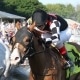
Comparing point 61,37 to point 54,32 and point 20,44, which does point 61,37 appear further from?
→ point 20,44

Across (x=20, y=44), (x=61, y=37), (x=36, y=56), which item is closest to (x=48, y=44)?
(x=36, y=56)

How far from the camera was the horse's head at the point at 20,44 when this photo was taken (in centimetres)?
549

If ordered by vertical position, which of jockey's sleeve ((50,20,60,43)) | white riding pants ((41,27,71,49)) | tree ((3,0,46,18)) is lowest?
tree ((3,0,46,18))

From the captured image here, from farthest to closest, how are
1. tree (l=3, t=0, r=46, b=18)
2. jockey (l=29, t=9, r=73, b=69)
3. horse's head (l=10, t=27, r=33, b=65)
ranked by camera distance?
tree (l=3, t=0, r=46, b=18) → jockey (l=29, t=9, r=73, b=69) → horse's head (l=10, t=27, r=33, b=65)

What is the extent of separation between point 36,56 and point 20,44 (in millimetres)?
663

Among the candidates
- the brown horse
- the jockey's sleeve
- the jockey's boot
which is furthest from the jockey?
the jockey's boot

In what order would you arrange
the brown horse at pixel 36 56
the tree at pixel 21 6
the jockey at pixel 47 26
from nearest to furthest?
the brown horse at pixel 36 56 < the jockey at pixel 47 26 < the tree at pixel 21 6

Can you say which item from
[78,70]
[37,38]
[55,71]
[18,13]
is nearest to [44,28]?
[37,38]

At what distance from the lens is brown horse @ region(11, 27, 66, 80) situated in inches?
221

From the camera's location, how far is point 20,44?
5637 millimetres

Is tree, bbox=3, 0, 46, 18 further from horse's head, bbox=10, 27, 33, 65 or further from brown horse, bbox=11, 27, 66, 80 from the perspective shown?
horse's head, bbox=10, 27, 33, 65

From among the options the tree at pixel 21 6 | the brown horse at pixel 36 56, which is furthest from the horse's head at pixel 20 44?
the tree at pixel 21 6

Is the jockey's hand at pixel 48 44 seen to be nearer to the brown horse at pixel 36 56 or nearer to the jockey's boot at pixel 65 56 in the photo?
the brown horse at pixel 36 56

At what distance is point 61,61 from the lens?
6996 mm
